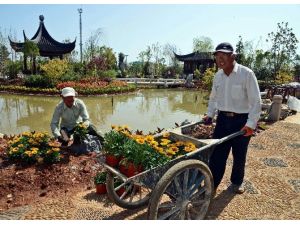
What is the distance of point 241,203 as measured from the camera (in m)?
3.68

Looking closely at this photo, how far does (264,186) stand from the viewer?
13.9 feet

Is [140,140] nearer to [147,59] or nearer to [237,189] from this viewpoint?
[237,189]

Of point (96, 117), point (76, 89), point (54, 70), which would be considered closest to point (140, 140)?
point (96, 117)

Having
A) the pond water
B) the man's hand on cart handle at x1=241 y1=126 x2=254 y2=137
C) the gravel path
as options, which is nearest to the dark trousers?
the man's hand on cart handle at x1=241 y1=126 x2=254 y2=137

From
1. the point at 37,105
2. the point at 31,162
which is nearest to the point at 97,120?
the point at 37,105

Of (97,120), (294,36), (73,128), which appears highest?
(294,36)

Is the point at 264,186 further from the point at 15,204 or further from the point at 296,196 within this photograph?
the point at 15,204

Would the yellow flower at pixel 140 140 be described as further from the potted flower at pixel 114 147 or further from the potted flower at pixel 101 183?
the potted flower at pixel 101 183

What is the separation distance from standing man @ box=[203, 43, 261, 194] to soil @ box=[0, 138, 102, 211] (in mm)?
1768

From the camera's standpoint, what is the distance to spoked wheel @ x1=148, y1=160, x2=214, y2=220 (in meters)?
2.57

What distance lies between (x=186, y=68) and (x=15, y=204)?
3653 cm

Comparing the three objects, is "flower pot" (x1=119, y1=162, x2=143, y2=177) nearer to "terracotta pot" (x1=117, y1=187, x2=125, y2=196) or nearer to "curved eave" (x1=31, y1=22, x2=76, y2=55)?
"terracotta pot" (x1=117, y1=187, x2=125, y2=196)

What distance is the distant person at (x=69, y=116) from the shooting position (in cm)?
497

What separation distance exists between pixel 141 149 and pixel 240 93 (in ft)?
4.59
